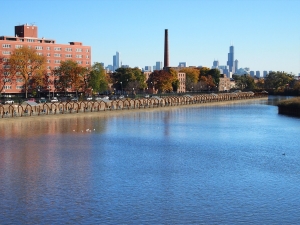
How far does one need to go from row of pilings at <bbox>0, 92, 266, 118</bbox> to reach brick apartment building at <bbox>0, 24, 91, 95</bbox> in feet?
76.0

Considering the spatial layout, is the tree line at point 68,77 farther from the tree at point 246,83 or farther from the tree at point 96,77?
the tree at point 246,83

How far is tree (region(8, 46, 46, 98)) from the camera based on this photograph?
9144 centimetres

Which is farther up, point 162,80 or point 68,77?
point 162,80

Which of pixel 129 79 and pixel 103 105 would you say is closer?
pixel 103 105

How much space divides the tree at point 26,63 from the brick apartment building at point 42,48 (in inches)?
349

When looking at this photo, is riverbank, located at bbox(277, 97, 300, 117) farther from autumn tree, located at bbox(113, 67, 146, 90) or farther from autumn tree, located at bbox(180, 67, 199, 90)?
autumn tree, located at bbox(180, 67, 199, 90)

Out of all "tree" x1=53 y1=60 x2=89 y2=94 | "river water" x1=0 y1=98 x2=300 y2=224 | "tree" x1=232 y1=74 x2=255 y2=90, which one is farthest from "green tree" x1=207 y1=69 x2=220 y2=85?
"river water" x1=0 y1=98 x2=300 y2=224

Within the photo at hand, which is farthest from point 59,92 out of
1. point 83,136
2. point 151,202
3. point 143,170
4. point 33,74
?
point 151,202

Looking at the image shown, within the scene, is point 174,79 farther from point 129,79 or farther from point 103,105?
point 103,105

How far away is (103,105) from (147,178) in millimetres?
61155

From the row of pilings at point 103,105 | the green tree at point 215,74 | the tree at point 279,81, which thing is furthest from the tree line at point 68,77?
the tree at point 279,81

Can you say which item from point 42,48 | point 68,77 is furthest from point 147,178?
point 42,48

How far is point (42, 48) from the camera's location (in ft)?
370

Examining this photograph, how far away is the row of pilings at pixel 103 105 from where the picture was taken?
6499cm
